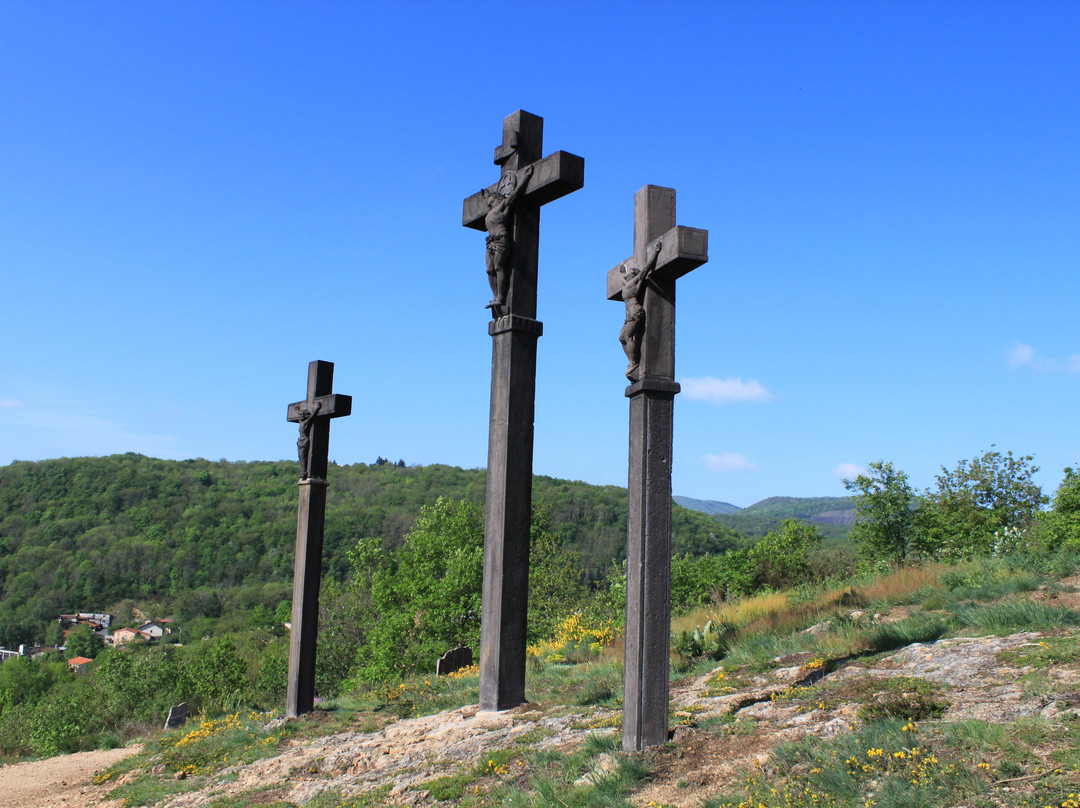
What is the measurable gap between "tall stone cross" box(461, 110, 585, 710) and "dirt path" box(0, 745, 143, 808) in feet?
12.1

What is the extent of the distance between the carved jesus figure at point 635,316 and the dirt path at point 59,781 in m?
5.93

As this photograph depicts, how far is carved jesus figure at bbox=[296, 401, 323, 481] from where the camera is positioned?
992 centimetres

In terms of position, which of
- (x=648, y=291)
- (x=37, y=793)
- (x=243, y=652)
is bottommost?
(x=243, y=652)

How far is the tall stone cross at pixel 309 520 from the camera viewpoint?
9289 millimetres

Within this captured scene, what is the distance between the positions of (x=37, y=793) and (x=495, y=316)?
650 centimetres

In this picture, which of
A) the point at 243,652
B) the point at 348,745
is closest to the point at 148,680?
the point at 243,652

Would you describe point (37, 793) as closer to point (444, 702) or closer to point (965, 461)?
point (444, 702)

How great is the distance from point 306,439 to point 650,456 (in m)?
5.94

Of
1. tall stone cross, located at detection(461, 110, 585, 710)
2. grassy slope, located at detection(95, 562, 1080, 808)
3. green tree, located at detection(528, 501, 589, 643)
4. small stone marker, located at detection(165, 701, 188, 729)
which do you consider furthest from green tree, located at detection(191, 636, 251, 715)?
tall stone cross, located at detection(461, 110, 585, 710)

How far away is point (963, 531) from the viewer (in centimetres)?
2642

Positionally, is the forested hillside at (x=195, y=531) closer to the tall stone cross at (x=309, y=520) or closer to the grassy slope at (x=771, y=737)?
the tall stone cross at (x=309, y=520)

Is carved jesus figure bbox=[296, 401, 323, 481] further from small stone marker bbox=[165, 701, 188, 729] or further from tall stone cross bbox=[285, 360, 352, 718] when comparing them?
small stone marker bbox=[165, 701, 188, 729]

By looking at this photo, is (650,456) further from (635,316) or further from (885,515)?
(885,515)

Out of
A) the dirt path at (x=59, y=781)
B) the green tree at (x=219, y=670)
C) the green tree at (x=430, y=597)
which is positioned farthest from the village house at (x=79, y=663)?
the dirt path at (x=59, y=781)
